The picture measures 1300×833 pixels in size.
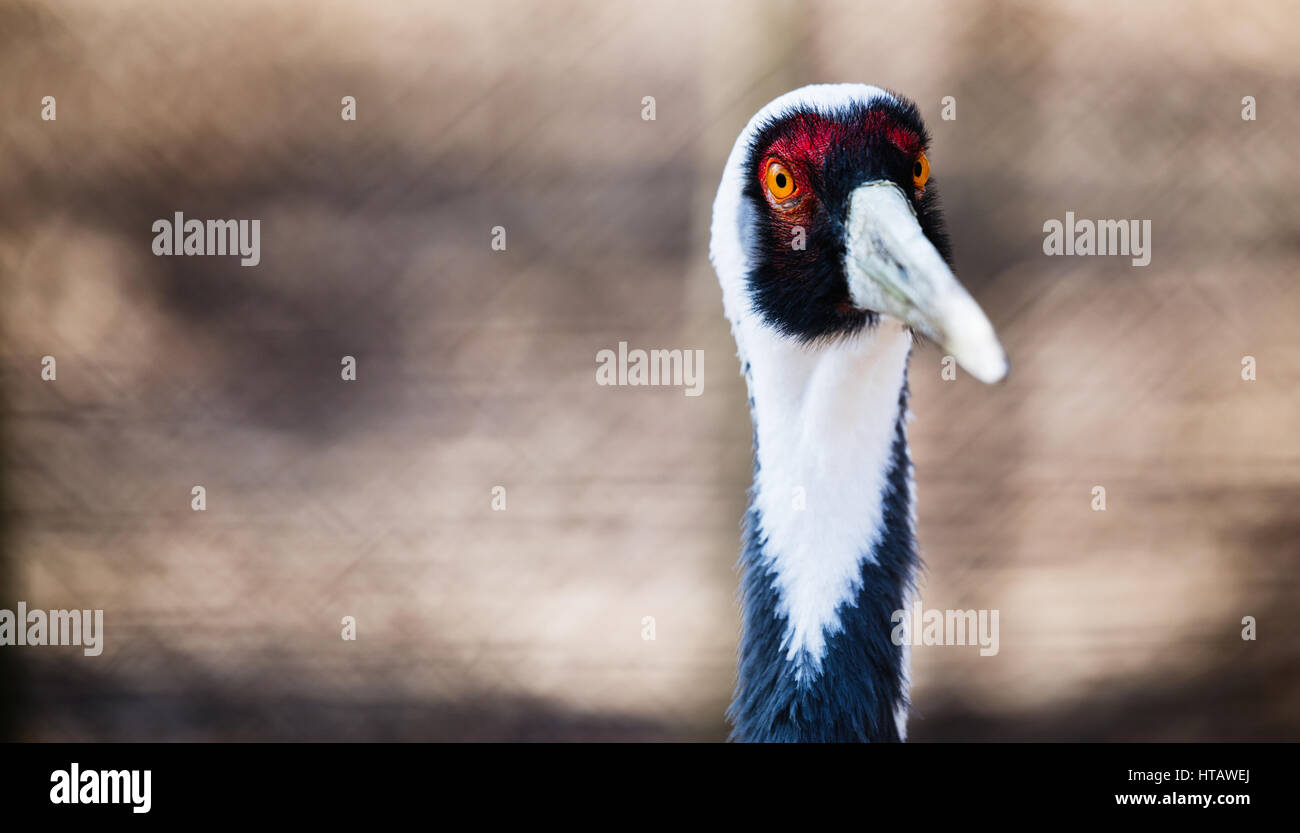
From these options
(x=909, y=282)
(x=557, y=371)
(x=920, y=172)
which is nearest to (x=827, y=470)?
(x=909, y=282)

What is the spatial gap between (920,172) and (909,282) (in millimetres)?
192

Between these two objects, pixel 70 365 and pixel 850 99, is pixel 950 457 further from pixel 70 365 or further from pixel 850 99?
pixel 70 365

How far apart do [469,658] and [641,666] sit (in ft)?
0.87

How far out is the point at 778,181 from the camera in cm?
95

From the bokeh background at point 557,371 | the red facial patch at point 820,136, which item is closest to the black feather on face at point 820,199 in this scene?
the red facial patch at point 820,136

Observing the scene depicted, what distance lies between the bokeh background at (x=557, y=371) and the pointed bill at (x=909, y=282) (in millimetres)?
550

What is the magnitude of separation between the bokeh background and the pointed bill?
1.81 ft

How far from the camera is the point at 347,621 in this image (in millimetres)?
1506

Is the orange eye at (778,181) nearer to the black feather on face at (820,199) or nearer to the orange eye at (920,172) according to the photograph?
the black feather on face at (820,199)

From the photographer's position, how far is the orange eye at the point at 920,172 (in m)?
0.94

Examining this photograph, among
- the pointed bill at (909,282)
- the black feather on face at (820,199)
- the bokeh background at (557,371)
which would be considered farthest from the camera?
the bokeh background at (557,371)
